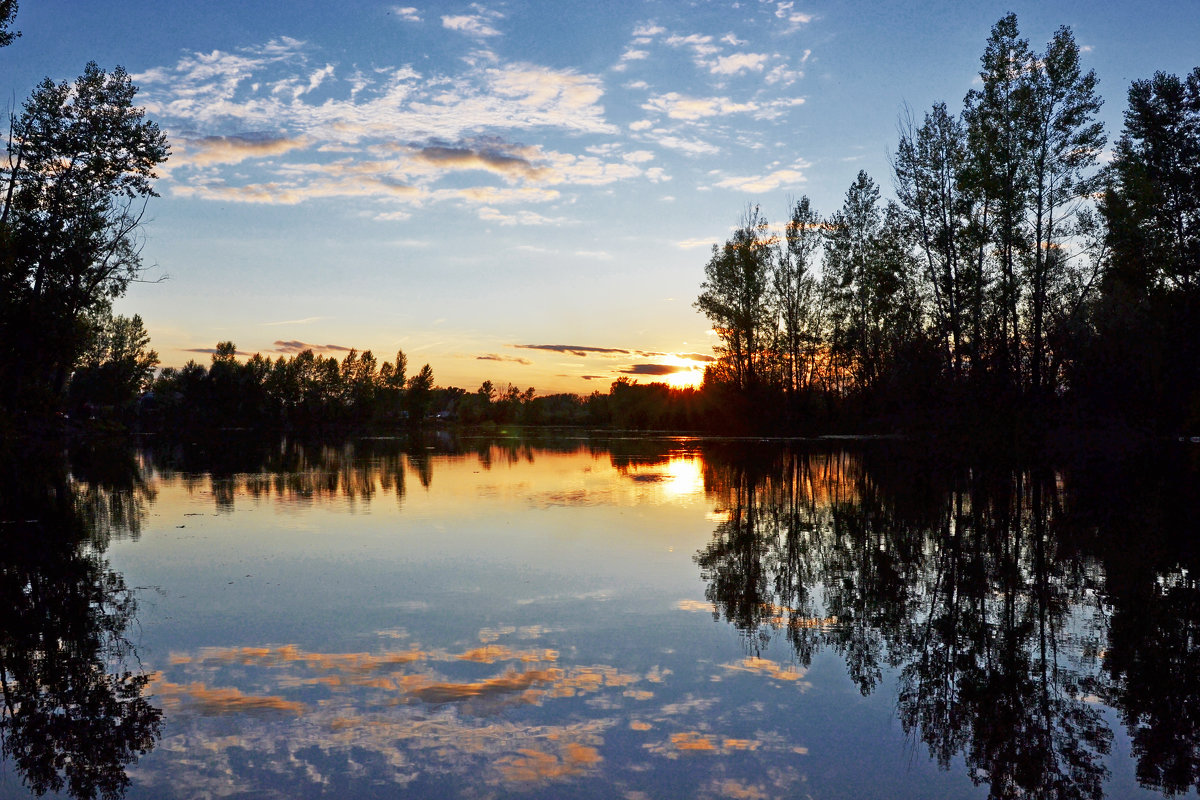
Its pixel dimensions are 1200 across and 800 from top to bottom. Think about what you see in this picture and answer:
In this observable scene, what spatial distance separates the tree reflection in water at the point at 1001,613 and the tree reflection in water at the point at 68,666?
4071 mm

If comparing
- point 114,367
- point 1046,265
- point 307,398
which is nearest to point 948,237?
point 1046,265

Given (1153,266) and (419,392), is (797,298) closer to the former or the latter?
(1153,266)

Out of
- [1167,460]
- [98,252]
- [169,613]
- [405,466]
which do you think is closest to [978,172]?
[1167,460]

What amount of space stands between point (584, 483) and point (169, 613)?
12951 mm

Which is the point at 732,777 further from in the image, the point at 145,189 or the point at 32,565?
the point at 145,189

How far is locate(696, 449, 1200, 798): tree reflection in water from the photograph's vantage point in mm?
4230

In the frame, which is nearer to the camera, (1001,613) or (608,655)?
(608,655)

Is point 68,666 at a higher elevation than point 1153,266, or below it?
below

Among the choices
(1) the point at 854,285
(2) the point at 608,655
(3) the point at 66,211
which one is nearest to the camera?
(2) the point at 608,655

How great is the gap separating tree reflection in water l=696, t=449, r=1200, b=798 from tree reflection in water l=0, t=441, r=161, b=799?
407 cm

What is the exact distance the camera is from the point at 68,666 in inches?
216

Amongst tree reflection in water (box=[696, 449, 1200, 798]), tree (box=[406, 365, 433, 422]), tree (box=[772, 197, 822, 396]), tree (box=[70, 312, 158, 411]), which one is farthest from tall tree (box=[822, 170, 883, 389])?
tree (box=[406, 365, 433, 422])

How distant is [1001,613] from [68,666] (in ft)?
23.6

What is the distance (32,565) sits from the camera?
29.4 feet
